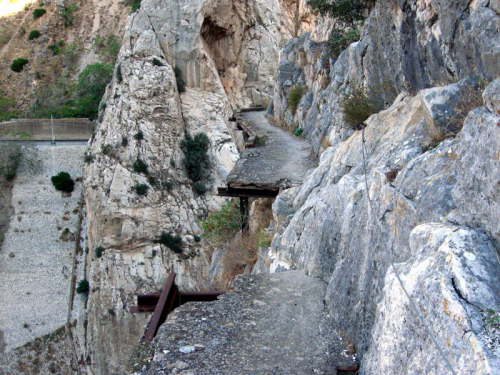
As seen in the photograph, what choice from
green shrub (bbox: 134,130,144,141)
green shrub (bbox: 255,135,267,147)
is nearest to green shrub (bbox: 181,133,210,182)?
green shrub (bbox: 134,130,144,141)

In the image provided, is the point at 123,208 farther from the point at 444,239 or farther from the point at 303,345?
the point at 444,239

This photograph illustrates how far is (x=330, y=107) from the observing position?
11953mm

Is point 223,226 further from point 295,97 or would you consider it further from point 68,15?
point 68,15

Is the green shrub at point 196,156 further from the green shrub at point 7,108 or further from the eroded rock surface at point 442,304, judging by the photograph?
the eroded rock surface at point 442,304

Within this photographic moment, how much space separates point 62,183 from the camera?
27.0 metres

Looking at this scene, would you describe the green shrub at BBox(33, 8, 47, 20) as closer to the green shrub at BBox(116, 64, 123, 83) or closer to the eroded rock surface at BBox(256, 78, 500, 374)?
the green shrub at BBox(116, 64, 123, 83)

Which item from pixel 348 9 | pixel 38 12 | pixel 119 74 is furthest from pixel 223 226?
pixel 38 12

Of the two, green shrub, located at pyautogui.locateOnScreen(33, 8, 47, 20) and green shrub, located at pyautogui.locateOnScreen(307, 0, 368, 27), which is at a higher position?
green shrub, located at pyautogui.locateOnScreen(33, 8, 47, 20)

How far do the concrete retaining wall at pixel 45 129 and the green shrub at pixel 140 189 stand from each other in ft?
35.9

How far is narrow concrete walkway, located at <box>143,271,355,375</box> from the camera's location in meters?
3.67

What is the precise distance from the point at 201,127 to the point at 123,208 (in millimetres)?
6587

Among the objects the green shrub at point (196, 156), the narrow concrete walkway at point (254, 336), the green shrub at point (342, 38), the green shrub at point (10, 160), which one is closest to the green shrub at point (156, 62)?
the green shrub at point (196, 156)

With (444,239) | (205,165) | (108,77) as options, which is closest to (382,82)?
(444,239)

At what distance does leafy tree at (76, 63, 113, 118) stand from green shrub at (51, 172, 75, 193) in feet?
25.7
